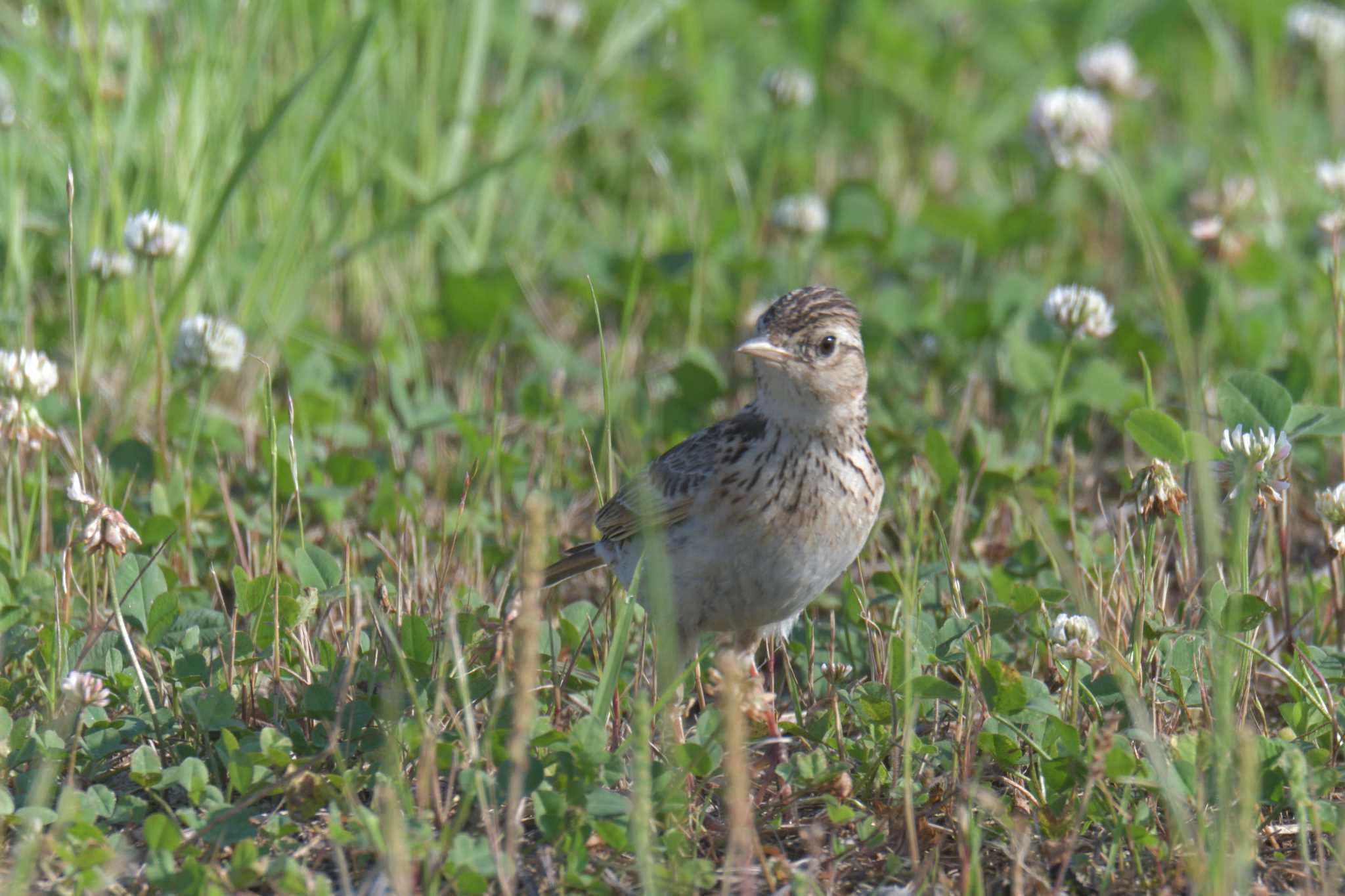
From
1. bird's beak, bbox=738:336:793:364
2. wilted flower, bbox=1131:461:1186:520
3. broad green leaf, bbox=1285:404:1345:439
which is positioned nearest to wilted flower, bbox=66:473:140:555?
bird's beak, bbox=738:336:793:364

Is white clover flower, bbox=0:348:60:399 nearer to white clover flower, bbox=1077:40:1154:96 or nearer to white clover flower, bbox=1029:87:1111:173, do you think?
white clover flower, bbox=1029:87:1111:173

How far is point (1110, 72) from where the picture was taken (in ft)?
26.0

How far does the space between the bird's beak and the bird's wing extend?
21 cm

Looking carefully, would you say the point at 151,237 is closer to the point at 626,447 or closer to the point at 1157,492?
the point at 626,447

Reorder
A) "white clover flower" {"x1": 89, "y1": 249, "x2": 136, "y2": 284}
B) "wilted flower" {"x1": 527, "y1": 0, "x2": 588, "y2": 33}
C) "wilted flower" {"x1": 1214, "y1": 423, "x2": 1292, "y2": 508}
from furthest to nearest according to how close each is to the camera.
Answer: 1. "wilted flower" {"x1": 527, "y1": 0, "x2": 588, "y2": 33}
2. "white clover flower" {"x1": 89, "y1": 249, "x2": 136, "y2": 284}
3. "wilted flower" {"x1": 1214, "y1": 423, "x2": 1292, "y2": 508}

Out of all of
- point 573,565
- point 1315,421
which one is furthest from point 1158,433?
point 573,565

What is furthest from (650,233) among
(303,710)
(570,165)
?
(303,710)

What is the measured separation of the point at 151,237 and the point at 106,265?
0.16 meters

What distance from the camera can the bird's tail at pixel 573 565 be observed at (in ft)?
16.2

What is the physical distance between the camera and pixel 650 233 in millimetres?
7461

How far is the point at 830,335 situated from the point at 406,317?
259cm

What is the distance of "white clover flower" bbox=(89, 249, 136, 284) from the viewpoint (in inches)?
199

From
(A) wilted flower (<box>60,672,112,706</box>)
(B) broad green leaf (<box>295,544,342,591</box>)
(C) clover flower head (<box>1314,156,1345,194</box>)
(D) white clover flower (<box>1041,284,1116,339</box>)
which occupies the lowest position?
(A) wilted flower (<box>60,672,112,706</box>)

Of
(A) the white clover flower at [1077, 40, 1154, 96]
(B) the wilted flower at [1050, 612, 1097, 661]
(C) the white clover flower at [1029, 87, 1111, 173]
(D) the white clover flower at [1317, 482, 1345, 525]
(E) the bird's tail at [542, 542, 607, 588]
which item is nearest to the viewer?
(B) the wilted flower at [1050, 612, 1097, 661]
